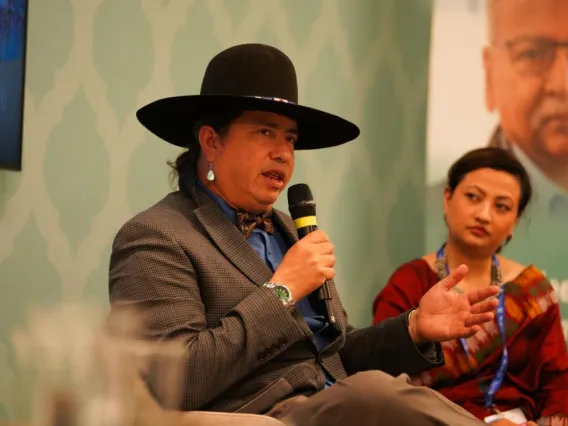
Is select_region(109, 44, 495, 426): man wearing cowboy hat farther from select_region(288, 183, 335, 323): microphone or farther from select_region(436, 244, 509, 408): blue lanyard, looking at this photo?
select_region(436, 244, 509, 408): blue lanyard

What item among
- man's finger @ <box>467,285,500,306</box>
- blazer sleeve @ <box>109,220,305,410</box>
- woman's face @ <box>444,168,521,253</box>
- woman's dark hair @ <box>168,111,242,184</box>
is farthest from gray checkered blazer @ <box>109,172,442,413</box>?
woman's face @ <box>444,168,521,253</box>

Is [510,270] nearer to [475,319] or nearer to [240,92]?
[475,319]

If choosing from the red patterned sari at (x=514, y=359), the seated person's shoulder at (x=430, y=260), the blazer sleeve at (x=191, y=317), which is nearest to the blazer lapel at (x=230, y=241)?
the blazer sleeve at (x=191, y=317)

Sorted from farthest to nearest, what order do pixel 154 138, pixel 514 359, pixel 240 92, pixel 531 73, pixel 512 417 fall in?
pixel 531 73 → pixel 154 138 → pixel 514 359 → pixel 512 417 → pixel 240 92

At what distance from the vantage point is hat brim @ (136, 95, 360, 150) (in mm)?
2033

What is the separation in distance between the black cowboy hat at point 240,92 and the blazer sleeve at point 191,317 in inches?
13.7

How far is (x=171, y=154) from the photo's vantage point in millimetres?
2830

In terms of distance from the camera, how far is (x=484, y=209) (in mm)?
2584

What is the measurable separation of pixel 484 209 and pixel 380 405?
119cm

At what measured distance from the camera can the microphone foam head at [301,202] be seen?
1991 millimetres

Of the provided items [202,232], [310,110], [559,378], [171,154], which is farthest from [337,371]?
[171,154]

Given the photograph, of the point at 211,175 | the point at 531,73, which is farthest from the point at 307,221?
the point at 531,73

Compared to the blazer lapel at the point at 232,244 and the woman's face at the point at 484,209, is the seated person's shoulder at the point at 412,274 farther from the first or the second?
the blazer lapel at the point at 232,244

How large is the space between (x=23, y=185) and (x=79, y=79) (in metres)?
0.37
